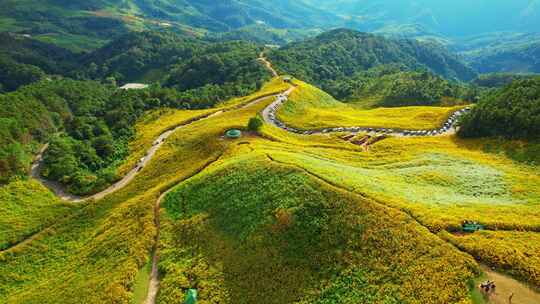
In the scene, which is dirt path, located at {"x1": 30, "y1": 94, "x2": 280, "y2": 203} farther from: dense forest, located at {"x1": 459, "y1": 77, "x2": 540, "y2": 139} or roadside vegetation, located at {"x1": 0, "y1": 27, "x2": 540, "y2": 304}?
dense forest, located at {"x1": 459, "y1": 77, "x2": 540, "y2": 139}

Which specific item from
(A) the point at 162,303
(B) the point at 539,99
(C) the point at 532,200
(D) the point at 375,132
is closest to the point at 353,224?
(A) the point at 162,303

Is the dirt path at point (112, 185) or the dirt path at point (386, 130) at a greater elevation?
the dirt path at point (386, 130)

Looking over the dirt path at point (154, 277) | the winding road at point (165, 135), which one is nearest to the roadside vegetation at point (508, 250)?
the dirt path at point (154, 277)

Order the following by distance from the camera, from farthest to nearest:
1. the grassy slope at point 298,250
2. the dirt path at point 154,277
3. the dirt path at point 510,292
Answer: the dirt path at point 154,277 < the grassy slope at point 298,250 < the dirt path at point 510,292

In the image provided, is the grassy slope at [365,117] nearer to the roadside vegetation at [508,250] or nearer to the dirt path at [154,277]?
the dirt path at [154,277]

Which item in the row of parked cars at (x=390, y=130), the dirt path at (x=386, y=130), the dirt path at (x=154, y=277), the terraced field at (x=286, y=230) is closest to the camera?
the terraced field at (x=286, y=230)

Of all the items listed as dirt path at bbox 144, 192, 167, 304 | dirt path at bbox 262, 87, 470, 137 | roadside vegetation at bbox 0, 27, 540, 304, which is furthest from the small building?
dirt path at bbox 144, 192, 167, 304

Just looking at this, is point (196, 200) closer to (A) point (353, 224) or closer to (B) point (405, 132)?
(A) point (353, 224)

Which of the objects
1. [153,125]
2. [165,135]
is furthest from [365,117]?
[153,125]
